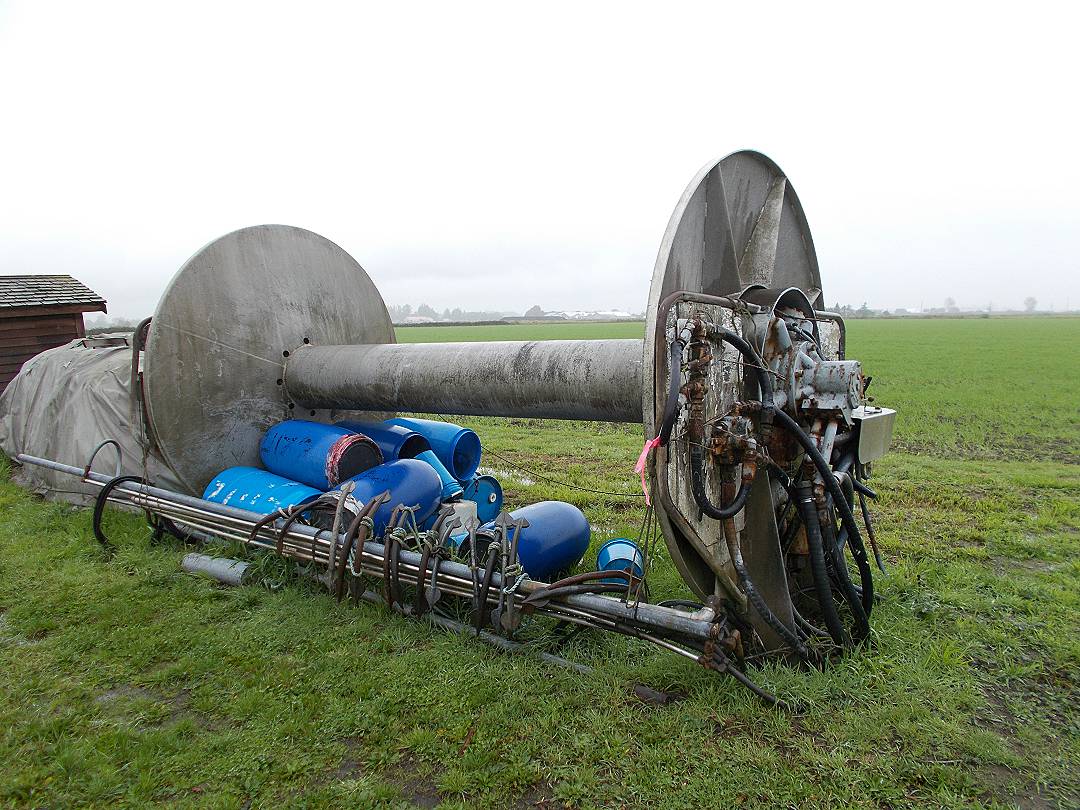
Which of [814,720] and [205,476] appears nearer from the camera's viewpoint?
[814,720]

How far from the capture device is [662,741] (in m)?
2.85

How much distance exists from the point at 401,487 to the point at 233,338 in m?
2.10

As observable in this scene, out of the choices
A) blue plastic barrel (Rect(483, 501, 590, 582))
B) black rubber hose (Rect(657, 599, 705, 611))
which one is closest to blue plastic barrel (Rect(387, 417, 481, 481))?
blue plastic barrel (Rect(483, 501, 590, 582))

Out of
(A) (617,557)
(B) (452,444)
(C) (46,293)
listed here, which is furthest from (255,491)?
(C) (46,293)

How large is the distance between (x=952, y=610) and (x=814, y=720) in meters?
1.69

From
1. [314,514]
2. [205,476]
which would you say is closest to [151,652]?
[314,514]

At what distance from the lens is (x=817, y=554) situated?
10.5 ft

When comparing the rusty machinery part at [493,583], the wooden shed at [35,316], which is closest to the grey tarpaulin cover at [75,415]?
the rusty machinery part at [493,583]

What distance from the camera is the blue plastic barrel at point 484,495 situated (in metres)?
5.66

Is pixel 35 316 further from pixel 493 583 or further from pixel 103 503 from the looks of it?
pixel 493 583

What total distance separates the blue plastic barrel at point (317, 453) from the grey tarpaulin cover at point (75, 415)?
848 millimetres

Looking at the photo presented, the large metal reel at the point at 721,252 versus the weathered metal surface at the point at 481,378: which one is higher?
the large metal reel at the point at 721,252

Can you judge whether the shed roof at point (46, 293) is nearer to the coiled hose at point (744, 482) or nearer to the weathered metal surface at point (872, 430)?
the coiled hose at point (744, 482)

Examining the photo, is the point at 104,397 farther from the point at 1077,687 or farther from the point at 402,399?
the point at 1077,687
